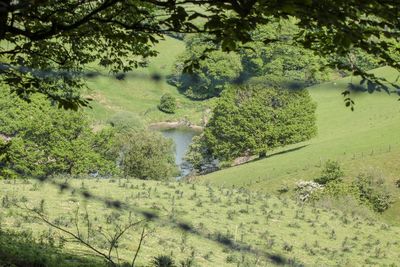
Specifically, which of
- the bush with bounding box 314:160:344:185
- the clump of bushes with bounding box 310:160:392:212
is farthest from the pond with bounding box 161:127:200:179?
the clump of bushes with bounding box 310:160:392:212

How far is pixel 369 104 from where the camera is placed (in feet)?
228

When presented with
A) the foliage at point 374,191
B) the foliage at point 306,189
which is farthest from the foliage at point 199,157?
the foliage at point 374,191

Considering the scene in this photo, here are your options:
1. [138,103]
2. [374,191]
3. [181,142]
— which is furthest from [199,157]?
[138,103]

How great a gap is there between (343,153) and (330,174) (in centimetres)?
909

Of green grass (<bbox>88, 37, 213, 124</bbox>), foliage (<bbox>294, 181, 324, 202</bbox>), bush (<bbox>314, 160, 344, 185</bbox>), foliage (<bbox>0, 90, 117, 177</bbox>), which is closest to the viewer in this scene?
foliage (<bbox>294, 181, 324, 202</bbox>)

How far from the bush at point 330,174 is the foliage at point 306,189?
3.17ft

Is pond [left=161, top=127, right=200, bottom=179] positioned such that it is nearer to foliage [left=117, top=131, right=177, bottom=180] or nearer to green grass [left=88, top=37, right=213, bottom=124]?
green grass [left=88, top=37, right=213, bottom=124]

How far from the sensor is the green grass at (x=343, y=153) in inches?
1800

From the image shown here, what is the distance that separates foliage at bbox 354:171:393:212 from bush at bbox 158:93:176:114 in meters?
54.4

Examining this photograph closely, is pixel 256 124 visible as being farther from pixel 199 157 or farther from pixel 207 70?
pixel 207 70

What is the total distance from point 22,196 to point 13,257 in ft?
22.5

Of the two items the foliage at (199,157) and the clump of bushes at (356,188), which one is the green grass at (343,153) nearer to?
the clump of bushes at (356,188)

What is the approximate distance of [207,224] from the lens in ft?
53.8

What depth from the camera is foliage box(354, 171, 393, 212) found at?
39781mm
